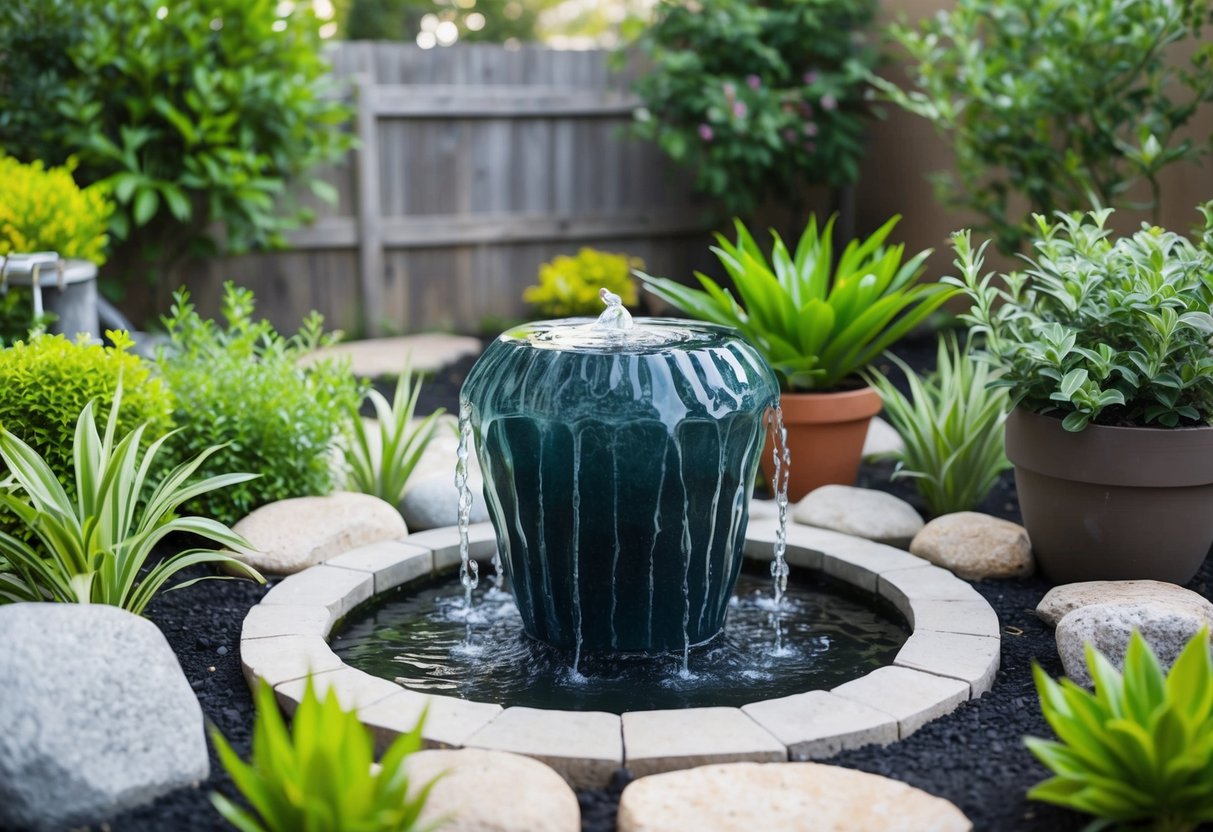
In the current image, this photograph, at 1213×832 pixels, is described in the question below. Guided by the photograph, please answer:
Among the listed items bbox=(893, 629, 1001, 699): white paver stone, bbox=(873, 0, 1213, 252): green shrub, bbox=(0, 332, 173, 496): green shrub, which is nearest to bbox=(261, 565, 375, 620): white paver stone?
bbox=(0, 332, 173, 496): green shrub

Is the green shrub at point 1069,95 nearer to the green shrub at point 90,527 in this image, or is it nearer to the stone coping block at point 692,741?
the stone coping block at point 692,741

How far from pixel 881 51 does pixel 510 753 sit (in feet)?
20.9

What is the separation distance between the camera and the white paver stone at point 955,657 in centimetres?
282

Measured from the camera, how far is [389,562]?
363 cm

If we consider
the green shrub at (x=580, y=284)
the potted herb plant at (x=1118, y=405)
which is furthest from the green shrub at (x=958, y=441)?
the green shrub at (x=580, y=284)

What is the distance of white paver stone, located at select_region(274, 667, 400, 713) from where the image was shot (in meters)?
2.64

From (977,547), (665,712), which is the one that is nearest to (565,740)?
(665,712)

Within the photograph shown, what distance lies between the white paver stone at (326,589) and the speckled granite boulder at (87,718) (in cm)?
84

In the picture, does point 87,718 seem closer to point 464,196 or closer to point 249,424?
point 249,424

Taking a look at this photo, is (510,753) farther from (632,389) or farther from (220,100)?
(220,100)

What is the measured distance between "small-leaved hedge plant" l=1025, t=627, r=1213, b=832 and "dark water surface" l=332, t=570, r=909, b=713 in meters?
0.92

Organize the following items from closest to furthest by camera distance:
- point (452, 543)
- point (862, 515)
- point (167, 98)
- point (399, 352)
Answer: point (452, 543), point (862, 515), point (167, 98), point (399, 352)

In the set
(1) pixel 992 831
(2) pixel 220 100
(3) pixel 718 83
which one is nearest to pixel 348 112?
(2) pixel 220 100

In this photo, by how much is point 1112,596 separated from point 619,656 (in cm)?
132
